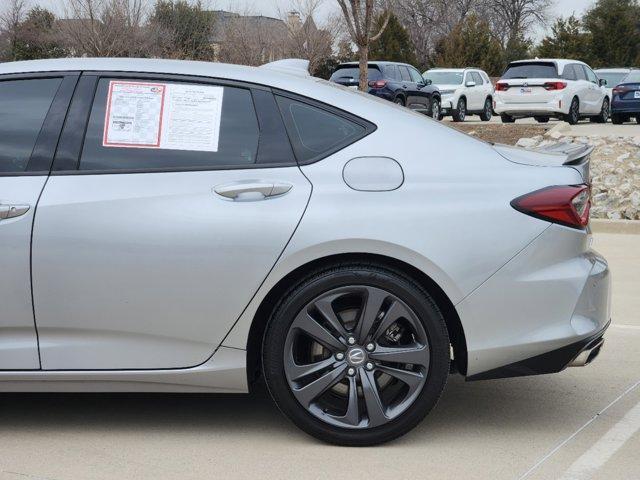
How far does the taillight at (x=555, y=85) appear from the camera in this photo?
960 inches

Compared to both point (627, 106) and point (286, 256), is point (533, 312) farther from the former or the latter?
point (627, 106)

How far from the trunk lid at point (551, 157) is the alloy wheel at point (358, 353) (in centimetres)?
81

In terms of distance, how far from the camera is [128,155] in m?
4.30

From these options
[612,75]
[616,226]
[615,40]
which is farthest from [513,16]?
[616,226]

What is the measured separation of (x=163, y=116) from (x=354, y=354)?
48.7 inches

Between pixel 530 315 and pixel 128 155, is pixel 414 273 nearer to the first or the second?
pixel 530 315

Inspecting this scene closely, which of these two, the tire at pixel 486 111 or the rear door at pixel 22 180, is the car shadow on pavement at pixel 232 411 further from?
the tire at pixel 486 111

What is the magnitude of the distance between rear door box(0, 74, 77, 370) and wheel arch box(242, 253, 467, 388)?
87 cm

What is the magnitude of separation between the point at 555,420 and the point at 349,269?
1276 mm

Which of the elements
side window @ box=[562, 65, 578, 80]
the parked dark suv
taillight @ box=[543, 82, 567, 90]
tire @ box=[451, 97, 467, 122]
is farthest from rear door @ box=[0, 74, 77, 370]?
tire @ box=[451, 97, 467, 122]

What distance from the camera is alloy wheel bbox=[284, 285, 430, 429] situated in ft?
13.8

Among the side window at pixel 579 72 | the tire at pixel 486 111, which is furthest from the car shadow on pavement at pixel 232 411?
the tire at pixel 486 111

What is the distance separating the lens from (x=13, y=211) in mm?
4188

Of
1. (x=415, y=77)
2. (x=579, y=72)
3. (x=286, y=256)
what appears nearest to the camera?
(x=286, y=256)
